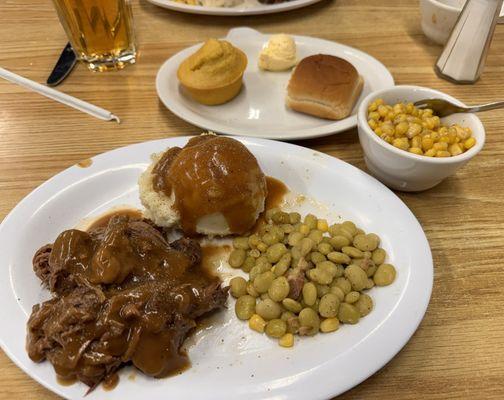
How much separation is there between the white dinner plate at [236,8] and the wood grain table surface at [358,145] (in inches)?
4.8

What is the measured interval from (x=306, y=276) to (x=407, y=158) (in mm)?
749

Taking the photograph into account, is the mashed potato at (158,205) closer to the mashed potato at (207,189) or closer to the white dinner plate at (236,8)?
the mashed potato at (207,189)

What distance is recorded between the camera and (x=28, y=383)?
1607mm

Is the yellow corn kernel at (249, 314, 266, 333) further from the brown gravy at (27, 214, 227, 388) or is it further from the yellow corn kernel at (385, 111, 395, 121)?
the yellow corn kernel at (385, 111, 395, 121)

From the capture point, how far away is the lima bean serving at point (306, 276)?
67.7 inches

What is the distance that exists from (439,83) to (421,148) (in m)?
1.27

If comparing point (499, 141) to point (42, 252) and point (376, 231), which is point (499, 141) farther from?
point (42, 252)

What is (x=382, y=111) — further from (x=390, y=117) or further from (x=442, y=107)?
(x=442, y=107)

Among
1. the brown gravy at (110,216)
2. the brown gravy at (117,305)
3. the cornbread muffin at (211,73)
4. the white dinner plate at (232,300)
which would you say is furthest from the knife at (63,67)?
the brown gravy at (117,305)

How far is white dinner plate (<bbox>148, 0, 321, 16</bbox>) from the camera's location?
3506 millimetres

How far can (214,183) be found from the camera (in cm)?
198

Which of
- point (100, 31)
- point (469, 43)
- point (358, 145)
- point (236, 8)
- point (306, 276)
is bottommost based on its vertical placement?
point (358, 145)

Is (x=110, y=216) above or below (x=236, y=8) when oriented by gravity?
below

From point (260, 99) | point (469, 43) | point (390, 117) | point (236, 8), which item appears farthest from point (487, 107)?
point (236, 8)
